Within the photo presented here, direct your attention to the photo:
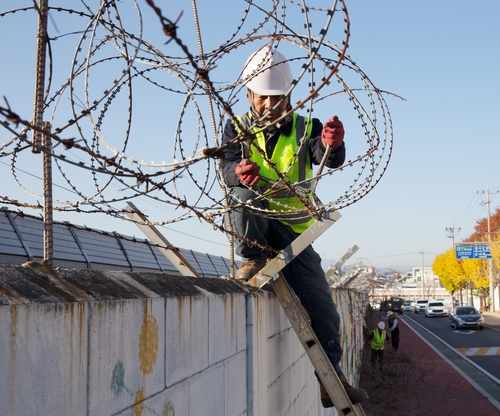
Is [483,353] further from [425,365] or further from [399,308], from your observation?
[399,308]

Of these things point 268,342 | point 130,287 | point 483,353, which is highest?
point 130,287

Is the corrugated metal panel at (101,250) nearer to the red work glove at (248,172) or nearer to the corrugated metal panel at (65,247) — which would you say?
the corrugated metal panel at (65,247)

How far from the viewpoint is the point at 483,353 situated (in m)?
26.0

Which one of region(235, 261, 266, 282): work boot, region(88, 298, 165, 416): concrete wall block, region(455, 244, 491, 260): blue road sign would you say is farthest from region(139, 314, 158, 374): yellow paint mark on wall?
region(455, 244, 491, 260): blue road sign

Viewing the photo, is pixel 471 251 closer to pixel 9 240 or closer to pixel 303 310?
pixel 9 240

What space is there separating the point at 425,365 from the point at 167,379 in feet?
72.5

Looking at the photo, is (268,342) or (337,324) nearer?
(268,342)

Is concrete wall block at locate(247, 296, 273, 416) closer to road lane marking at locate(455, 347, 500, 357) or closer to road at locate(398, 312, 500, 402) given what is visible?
road at locate(398, 312, 500, 402)

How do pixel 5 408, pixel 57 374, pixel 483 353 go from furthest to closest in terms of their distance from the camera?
pixel 483 353
pixel 57 374
pixel 5 408

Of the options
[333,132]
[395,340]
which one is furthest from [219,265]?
[333,132]

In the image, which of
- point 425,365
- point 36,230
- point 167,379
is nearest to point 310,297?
point 167,379

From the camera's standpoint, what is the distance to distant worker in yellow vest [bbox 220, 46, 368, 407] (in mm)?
3666

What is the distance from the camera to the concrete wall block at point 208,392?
2.44 m

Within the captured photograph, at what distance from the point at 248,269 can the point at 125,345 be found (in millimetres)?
2087
